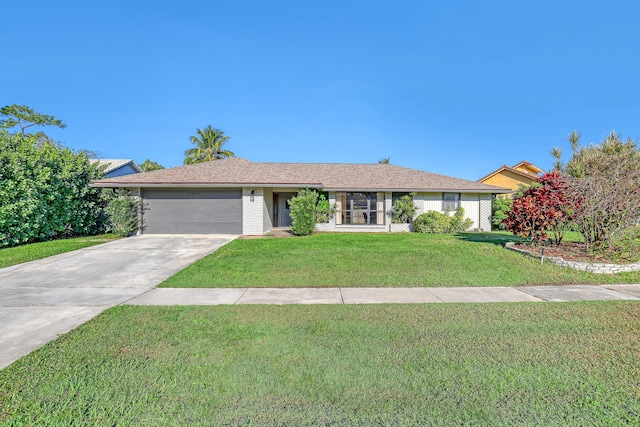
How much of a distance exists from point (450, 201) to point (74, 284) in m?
17.4

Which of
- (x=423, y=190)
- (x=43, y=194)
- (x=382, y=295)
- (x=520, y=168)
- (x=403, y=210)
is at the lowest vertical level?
(x=382, y=295)

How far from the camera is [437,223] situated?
53.7 ft

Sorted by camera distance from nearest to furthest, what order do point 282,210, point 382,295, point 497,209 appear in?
point 382,295
point 497,209
point 282,210

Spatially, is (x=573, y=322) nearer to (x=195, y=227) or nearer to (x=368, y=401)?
(x=368, y=401)

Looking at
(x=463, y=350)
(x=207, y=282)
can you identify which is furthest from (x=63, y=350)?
(x=463, y=350)

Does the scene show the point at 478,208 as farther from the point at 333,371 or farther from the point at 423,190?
the point at 333,371

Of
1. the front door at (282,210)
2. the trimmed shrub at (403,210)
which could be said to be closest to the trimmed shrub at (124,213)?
the front door at (282,210)

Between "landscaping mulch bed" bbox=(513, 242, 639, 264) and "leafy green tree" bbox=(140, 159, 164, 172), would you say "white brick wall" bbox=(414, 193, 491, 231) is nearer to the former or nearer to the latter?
"landscaping mulch bed" bbox=(513, 242, 639, 264)

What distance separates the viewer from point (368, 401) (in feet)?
8.42

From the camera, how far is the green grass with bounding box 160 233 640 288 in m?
6.98

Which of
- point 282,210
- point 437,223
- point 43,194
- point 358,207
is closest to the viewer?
point 43,194

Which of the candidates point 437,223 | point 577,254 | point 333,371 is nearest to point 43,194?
point 333,371

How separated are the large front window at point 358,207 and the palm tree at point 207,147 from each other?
20.0 m

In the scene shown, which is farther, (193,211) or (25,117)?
(25,117)
